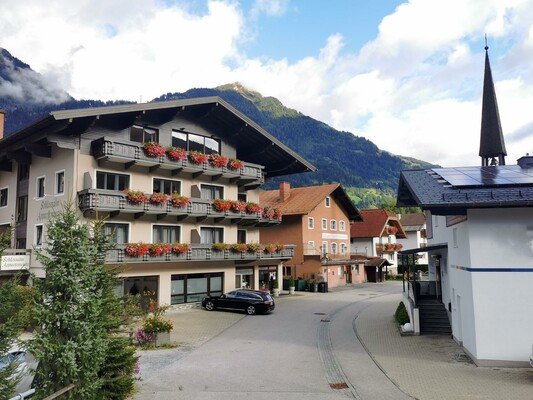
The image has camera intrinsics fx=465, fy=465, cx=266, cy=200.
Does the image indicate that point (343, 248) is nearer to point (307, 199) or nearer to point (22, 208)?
point (307, 199)

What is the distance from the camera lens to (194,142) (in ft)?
104

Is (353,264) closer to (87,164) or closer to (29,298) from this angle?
(87,164)

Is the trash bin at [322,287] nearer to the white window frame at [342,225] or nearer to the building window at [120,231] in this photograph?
the white window frame at [342,225]

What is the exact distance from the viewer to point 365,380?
13672 millimetres

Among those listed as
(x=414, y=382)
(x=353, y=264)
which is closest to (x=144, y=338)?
(x=414, y=382)

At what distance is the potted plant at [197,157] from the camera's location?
98.0 ft

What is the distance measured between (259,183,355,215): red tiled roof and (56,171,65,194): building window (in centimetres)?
2354

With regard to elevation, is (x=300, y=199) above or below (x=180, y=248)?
above

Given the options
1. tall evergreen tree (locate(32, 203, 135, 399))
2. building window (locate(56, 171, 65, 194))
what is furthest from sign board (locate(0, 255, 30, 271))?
tall evergreen tree (locate(32, 203, 135, 399))

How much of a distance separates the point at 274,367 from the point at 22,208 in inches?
877

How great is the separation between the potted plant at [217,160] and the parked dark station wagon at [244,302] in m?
8.57

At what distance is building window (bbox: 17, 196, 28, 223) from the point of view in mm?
29500

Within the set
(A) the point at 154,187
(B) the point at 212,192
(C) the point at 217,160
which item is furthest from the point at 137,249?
(C) the point at 217,160

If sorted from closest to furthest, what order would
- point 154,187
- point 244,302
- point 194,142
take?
point 244,302
point 154,187
point 194,142
